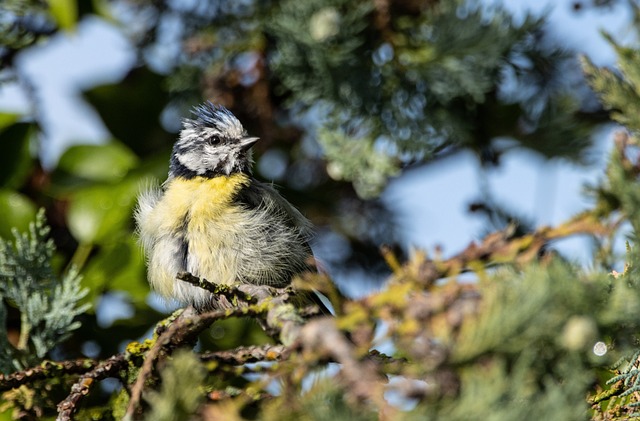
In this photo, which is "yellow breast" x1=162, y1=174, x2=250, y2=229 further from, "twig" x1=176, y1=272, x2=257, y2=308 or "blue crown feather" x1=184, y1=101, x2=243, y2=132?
"twig" x1=176, y1=272, x2=257, y2=308

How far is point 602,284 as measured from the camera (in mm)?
1150

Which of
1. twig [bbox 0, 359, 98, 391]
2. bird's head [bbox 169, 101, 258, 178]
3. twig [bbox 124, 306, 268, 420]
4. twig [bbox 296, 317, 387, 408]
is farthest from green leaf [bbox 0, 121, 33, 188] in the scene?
twig [bbox 296, 317, 387, 408]

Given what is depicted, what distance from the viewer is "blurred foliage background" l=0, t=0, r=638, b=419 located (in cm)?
289

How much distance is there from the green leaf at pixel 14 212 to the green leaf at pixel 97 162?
384 mm

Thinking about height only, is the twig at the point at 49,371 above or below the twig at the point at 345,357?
below

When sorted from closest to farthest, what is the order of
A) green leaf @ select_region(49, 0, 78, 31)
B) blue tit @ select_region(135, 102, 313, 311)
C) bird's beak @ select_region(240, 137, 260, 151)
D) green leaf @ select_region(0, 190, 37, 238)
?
green leaf @ select_region(0, 190, 37, 238) → blue tit @ select_region(135, 102, 313, 311) → green leaf @ select_region(49, 0, 78, 31) → bird's beak @ select_region(240, 137, 260, 151)

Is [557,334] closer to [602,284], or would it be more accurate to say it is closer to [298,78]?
[602,284]

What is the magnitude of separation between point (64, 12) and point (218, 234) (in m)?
1.15

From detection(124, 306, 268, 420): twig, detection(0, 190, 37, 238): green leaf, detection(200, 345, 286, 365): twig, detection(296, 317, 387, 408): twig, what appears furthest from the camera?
detection(0, 190, 37, 238): green leaf

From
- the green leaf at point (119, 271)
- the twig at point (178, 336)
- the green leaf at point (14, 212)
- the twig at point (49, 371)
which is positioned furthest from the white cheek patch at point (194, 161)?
the twig at point (178, 336)

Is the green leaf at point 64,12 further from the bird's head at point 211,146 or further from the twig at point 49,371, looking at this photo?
the twig at point 49,371

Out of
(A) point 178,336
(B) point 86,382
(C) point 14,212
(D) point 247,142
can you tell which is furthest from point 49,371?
(D) point 247,142

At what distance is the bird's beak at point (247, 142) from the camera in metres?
3.38

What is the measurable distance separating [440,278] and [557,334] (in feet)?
0.69
